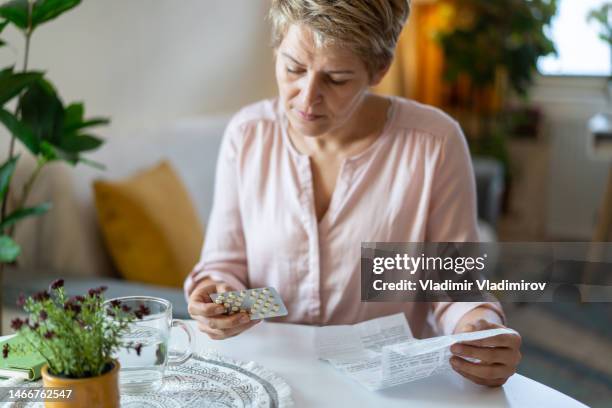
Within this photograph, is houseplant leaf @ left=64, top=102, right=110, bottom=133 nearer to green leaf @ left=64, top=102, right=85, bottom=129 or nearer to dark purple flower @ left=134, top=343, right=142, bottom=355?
green leaf @ left=64, top=102, right=85, bottom=129

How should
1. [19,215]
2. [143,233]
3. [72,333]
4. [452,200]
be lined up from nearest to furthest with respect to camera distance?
[72,333], [452,200], [19,215], [143,233]

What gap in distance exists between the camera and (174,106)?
2.85 meters

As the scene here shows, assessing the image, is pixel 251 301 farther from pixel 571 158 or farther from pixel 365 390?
pixel 571 158

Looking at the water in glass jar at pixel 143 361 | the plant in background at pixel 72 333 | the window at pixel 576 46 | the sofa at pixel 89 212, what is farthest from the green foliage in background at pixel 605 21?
the plant in background at pixel 72 333

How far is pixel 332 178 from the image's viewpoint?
1.51 metres

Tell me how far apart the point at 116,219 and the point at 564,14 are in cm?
315

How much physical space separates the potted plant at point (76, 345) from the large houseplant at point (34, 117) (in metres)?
0.65

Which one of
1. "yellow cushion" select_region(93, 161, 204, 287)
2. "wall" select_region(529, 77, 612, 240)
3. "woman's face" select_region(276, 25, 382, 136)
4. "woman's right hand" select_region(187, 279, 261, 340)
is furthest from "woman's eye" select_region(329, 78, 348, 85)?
"wall" select_region(529, 77, 612, 240)

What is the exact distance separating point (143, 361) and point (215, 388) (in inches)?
4.6

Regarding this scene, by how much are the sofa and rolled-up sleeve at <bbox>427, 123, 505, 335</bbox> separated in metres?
0.56

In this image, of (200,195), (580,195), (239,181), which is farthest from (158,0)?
(580,195)

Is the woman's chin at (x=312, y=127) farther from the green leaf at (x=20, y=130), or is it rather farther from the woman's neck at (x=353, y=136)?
the green leaf at (x=20, y=130)

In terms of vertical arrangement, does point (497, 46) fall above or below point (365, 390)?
above

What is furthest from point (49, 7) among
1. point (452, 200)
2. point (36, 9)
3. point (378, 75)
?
point (452, 200)
